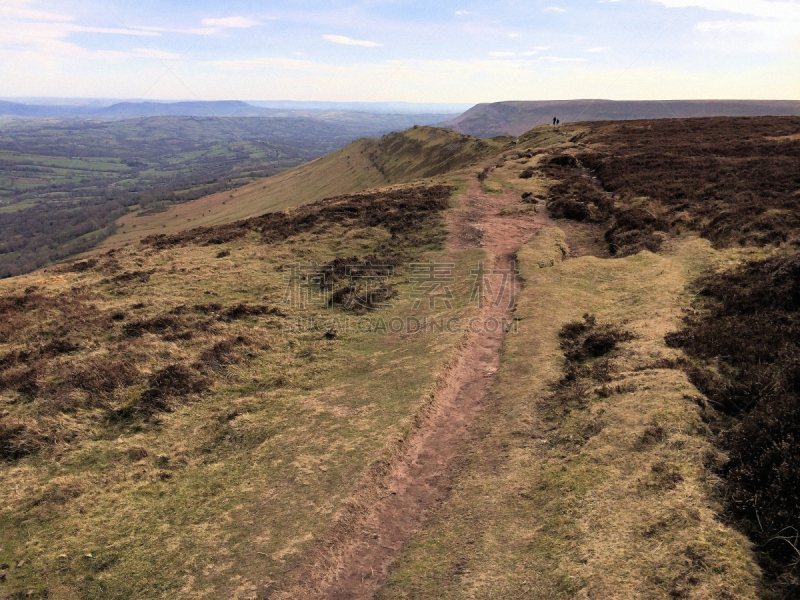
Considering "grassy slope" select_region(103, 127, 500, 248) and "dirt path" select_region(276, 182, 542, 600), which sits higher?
"grassy slope" select_region(103, 127, 500, 248)

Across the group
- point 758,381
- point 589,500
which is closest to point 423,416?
point 589,500

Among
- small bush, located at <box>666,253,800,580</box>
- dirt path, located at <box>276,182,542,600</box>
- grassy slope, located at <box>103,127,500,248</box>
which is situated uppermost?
grassy slope, located at <box>103,127,500,248</box>

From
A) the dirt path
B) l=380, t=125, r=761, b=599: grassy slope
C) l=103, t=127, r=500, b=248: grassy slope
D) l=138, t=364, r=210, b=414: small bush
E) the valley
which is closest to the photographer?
l=380, t=125, r=761, b=599: grassy slope

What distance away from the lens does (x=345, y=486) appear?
11.4 metres

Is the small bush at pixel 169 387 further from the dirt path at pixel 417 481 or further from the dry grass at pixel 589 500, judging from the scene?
the dry grass at pixel 589 500

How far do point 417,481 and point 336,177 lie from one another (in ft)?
470

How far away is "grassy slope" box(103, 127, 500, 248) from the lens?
92188 mm

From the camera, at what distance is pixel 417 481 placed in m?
11.8

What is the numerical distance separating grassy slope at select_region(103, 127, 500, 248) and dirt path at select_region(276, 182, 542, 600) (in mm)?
65926

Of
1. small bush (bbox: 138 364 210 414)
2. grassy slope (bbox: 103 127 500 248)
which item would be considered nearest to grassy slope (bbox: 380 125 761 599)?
small bush (bbox: 138 364 210 414)

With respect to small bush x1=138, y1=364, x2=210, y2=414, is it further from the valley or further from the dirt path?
the dirt path

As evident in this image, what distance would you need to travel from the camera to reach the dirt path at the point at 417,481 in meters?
9.16

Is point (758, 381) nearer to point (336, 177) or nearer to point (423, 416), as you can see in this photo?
point (423, 416)

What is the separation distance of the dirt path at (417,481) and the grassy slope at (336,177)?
65.9 m
